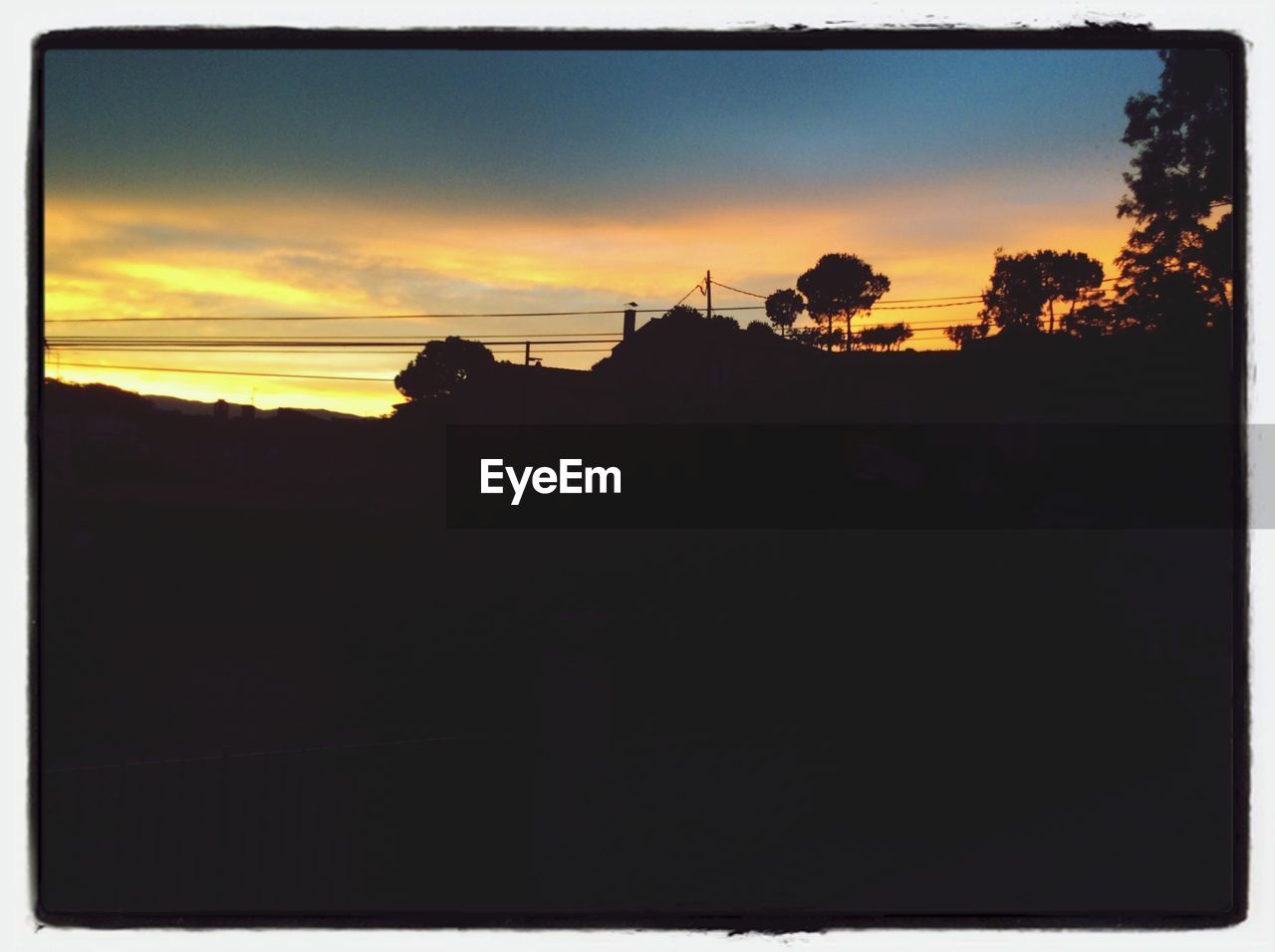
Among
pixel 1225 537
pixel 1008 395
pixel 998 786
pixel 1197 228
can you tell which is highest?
pixel 1197 228

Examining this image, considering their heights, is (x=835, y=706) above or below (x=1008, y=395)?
below

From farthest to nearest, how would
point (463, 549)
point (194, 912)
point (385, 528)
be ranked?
point (463, 549) < point (385, 528) < point (194, 912)

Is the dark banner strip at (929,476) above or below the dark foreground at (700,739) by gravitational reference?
above

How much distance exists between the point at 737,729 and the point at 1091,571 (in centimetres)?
526

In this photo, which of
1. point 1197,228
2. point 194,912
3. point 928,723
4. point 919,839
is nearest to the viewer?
point 194,912

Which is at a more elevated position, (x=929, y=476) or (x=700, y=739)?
(x=929, y=476)

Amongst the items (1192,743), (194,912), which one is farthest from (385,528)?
(194,912)

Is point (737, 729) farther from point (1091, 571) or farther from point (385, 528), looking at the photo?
point (385, 528)

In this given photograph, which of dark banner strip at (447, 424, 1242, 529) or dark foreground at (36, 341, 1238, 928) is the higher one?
dark banner strip at (447, 424, 1242, 529)

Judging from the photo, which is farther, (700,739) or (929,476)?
(700,739)

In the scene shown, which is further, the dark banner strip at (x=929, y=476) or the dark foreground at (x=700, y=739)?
the dark banner strip at (x=929, y=476)

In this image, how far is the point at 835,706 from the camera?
43.6ft

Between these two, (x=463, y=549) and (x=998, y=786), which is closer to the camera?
(x=998, y=786)

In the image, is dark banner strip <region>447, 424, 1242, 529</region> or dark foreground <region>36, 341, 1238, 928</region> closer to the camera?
dark foreground <region>36, 341, 1238, 928</region>
